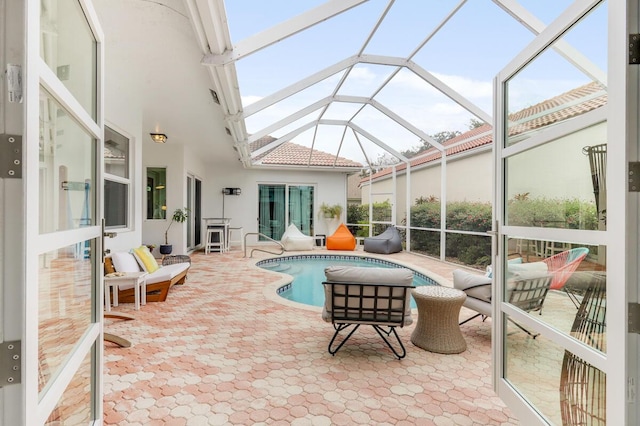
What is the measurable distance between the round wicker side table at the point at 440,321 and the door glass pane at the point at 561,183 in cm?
109

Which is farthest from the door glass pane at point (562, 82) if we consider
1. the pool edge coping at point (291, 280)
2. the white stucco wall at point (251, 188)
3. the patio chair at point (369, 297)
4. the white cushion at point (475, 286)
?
the white stucco wall at point (251, 188)

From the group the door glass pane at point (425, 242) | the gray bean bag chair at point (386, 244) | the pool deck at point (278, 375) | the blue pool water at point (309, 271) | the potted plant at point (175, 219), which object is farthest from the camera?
the gray bean bag chair at point (386, 244)

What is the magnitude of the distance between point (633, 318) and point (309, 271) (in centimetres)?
661

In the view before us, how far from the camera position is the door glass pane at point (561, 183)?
1390 millimetres

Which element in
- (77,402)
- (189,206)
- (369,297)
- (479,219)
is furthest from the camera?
(189,206)

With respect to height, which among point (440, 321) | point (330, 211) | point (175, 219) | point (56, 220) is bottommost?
point (440, 321)

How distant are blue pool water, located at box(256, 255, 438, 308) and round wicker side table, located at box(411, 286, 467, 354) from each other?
6.72 feet

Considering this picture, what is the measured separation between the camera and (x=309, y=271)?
756 centimetres

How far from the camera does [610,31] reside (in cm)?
126

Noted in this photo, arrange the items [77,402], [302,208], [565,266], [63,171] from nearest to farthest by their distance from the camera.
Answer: [63,171]
[77,402]
[565,266]
[302,208]

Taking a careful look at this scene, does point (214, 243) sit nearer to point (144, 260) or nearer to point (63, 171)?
point (144, 260)

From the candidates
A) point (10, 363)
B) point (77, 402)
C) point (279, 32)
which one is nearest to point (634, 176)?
point (10, 363)

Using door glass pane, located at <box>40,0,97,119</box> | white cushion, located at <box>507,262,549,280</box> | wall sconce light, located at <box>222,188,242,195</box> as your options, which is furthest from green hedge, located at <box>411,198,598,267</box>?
wall sconce light, located at <box>222,188,242,195</box>

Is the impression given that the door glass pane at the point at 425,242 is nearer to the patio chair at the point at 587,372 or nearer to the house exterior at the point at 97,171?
the house exterior at the point at 97,171
